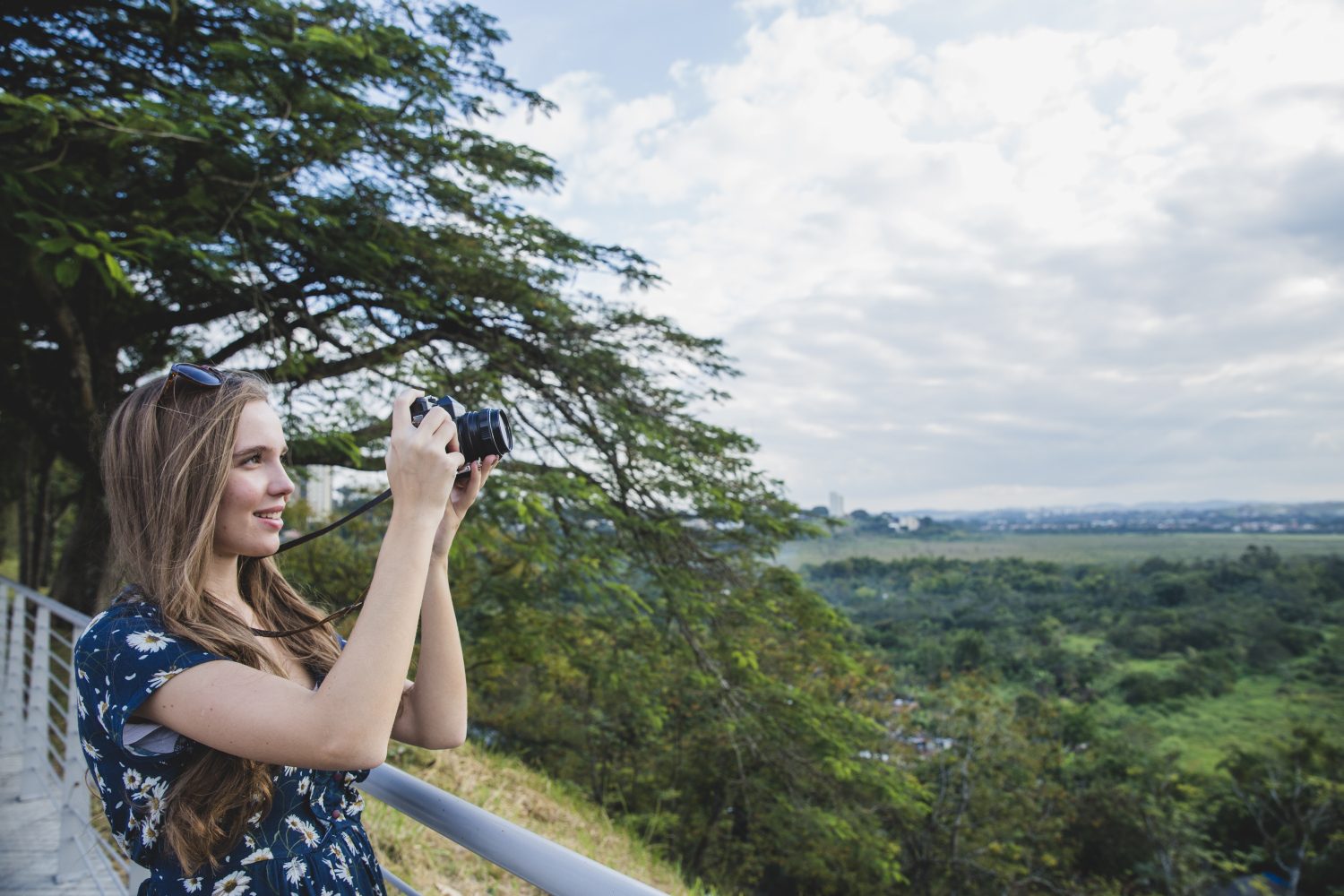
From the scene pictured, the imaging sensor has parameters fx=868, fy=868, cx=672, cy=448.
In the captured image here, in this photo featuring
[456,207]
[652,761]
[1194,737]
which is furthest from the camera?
[1194,737]

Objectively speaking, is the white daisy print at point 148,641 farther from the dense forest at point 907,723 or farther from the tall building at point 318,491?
the tall building at point 318,491

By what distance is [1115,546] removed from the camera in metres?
77.1

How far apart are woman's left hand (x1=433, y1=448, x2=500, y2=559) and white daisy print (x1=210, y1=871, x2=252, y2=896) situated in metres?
0.46

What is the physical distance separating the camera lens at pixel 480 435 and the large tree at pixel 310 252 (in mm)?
3302

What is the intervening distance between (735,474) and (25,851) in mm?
5488

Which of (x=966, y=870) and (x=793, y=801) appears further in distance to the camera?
(x=966, y=870)

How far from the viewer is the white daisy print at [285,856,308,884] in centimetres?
107

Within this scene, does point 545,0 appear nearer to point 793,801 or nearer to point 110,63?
point 110,63

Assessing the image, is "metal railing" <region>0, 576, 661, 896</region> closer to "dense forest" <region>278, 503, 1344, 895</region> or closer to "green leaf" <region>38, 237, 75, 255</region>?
"dense forest" <region>278, 503, 1344, 895</region>

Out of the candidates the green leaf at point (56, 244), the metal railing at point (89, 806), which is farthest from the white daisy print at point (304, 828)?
the green leaf at point (56, 244)

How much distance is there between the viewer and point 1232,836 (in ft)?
83.6

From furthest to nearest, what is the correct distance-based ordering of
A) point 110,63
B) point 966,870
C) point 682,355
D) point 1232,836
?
point 1232,836, point 966,870, point 682,355, point 110,63

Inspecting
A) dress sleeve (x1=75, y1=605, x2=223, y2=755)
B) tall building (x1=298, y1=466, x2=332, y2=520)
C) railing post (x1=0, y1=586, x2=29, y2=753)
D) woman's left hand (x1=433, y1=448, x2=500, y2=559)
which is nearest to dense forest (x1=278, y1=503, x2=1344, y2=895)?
tall building (x1=298, y1=466, x2=332, y2=520)

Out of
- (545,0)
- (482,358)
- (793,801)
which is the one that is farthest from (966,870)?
(545,0)
